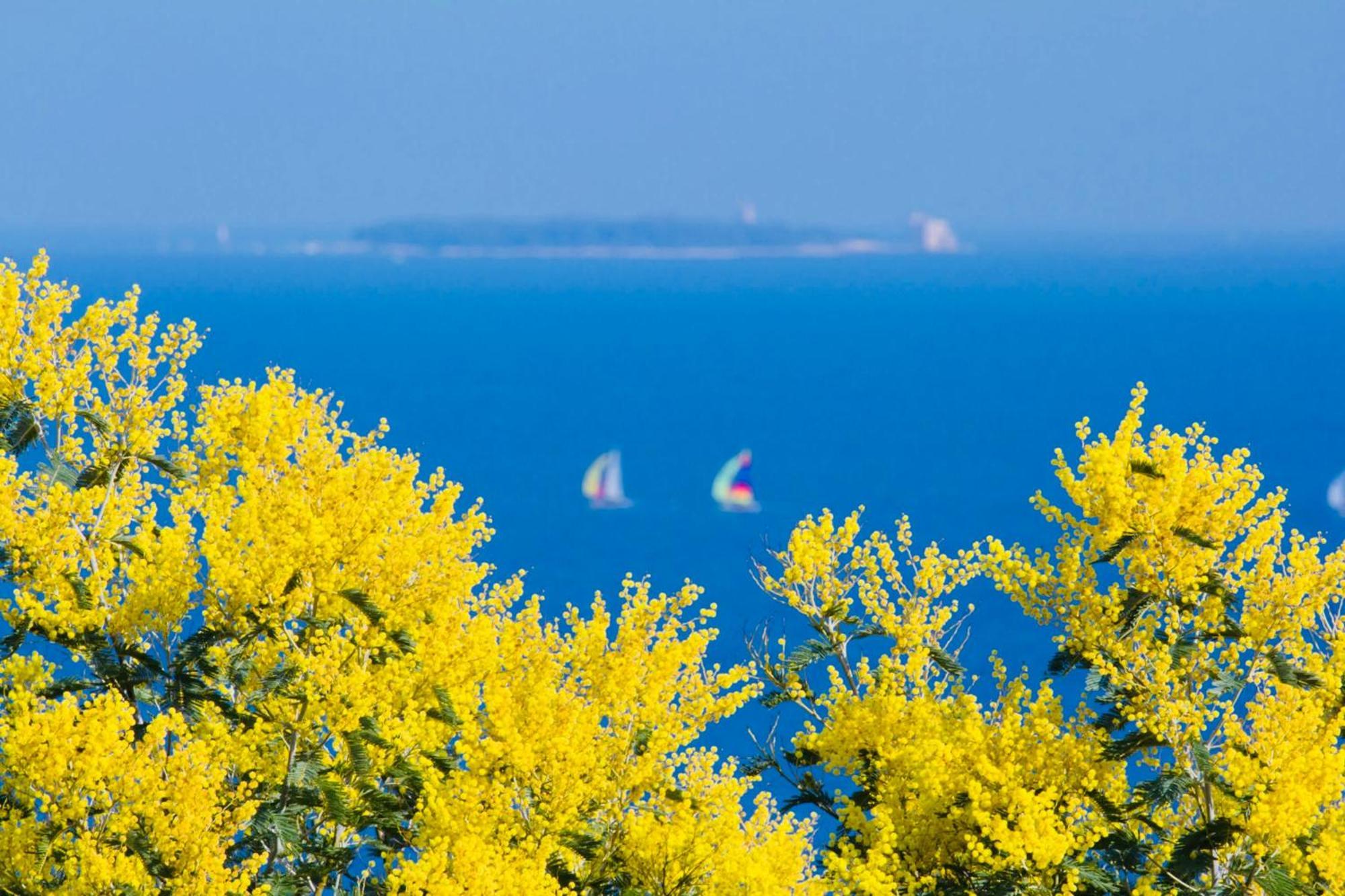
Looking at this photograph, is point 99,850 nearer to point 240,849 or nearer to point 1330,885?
point 240,849

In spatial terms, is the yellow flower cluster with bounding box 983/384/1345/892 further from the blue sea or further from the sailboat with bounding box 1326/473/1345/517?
the sailboat with bounding box 1326/473/1345/517

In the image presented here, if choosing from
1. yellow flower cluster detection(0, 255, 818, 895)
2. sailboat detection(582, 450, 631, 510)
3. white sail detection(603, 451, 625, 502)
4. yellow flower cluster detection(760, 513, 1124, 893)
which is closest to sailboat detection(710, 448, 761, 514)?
sailboat detection(582, 450, 631, 510)

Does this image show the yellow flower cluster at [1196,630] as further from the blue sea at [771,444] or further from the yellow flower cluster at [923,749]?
the blue sea at [771,444]

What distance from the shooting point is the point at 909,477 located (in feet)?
453

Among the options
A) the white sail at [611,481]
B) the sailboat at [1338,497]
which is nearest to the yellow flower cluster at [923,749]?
the white sail at [611,481]

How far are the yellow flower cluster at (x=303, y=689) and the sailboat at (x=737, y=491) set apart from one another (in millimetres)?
112683

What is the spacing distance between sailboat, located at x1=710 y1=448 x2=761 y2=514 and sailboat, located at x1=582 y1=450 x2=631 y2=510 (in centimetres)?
685

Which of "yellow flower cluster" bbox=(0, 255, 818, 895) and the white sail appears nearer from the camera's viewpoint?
"yellow flower cluster" bbox=(0, 255, 818, 895)

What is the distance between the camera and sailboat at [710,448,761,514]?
130m

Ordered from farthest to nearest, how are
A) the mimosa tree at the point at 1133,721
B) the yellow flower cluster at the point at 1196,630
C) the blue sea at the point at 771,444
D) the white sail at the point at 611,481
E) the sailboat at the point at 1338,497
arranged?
the white sail at the point at 611,481 < the sailboat at the point at 1338,497 < the blue sea at the point at 771,444 < the yellow flower cluster at the point at 1196,630 < the mimosa tree at the point at 1133,721

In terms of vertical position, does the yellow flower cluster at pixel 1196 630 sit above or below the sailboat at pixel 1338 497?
below

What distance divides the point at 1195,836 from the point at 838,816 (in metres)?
2.61

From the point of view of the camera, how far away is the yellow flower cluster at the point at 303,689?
12.4 m

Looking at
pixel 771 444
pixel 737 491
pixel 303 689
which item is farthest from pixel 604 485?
pixel 303 689
